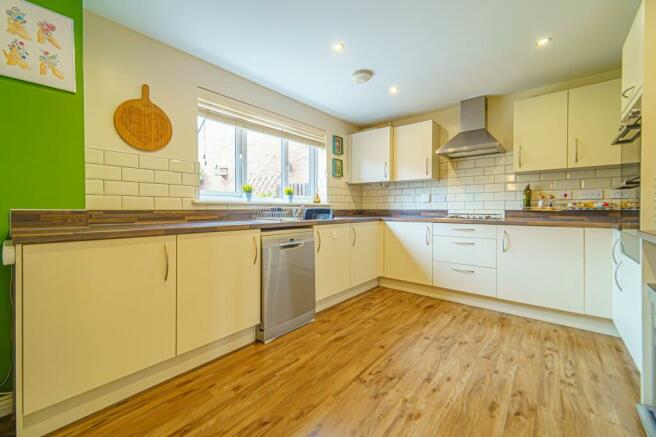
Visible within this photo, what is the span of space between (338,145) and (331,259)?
5.85ft

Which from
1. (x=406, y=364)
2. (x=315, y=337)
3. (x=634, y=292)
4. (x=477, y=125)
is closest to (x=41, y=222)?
(x=315, y=337)

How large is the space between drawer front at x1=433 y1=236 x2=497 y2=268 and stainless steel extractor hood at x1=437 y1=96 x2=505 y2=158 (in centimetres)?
97

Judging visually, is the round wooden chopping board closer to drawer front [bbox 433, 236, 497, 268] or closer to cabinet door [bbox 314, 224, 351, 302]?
cabinet door [bbox 314, 224, 351, 302]

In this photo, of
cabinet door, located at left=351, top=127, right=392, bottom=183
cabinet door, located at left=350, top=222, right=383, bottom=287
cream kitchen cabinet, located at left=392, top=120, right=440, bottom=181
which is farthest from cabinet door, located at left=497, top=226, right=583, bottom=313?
cabinet door, located at left=351, top=127, right=392, bottom=183

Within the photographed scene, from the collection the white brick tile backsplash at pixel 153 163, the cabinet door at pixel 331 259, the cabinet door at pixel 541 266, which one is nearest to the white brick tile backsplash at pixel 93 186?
the white brick tile backsplash at pixel 153 163

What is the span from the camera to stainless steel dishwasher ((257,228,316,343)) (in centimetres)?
201

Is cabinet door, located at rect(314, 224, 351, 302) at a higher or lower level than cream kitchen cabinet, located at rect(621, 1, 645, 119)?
lower

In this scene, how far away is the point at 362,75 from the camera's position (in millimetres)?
2490

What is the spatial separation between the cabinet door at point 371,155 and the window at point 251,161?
0.56 meters

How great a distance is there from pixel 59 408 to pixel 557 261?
3.31 m

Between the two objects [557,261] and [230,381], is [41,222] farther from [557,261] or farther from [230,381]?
[557,261]

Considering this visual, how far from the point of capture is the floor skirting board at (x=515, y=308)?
2195 millimetres

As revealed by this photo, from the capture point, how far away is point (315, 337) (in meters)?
2.10

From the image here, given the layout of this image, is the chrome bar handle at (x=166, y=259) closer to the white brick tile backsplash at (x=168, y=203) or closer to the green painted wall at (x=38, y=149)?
the green painted wall at (x=38, y=149)
